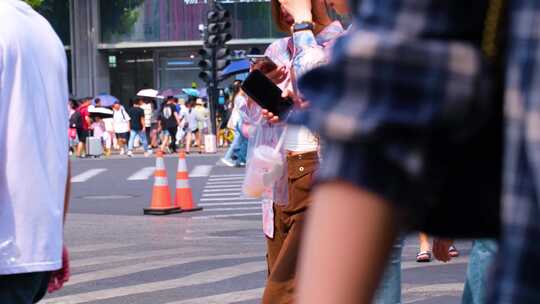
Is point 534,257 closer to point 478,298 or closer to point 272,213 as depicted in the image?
point 478,298

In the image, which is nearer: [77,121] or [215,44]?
[215,44]

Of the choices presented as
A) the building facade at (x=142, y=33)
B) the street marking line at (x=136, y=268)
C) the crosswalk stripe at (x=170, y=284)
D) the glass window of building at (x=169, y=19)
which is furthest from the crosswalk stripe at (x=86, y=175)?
the building facade at (x=142, y=33)

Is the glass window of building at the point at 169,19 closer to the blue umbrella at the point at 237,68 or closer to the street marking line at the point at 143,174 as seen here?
the blue umbrella at the point at 237,68

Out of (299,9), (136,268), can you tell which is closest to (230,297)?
(136,268)

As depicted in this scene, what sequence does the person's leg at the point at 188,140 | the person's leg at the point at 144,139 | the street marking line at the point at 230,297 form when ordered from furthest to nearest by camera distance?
the person's leg at the point at 188,140 → the person's leg at the point at 144,139 → the street marking line at the point at 230,297

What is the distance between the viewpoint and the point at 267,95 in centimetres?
537

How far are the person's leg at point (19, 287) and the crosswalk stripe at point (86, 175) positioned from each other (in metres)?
20.8

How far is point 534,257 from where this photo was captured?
1119 millimetres

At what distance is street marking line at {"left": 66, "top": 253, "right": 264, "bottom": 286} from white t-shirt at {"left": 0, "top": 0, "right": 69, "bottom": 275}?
5473mm

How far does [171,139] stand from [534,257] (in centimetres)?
3694

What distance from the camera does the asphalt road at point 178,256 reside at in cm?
831

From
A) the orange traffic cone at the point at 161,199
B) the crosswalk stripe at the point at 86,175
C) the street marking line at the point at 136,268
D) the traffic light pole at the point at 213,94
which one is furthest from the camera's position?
the traffic light pole at the point at 213,94

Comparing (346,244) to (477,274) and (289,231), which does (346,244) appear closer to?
(477,274)

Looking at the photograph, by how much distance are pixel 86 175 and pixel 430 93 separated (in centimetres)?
2570
